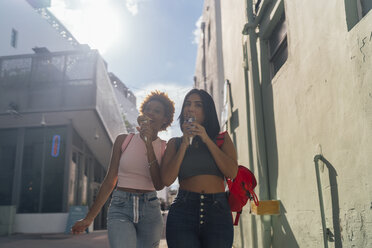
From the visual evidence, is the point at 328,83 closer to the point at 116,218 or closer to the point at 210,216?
the point at 210,216

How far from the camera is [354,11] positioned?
2.48 m

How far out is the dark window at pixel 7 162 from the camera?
14477mm

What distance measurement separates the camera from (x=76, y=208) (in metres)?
14.2

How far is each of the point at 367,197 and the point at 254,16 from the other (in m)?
4.09

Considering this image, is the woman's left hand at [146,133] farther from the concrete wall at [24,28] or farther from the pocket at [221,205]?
the concrete wall at [24,28]

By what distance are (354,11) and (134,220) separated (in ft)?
7.25

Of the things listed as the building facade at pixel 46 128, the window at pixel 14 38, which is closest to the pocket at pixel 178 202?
the building facade at pixel 46 128

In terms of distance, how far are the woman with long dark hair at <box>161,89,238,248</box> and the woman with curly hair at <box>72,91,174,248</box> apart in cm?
23

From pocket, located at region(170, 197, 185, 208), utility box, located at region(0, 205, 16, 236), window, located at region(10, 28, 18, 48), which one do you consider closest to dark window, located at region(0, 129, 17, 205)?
utility box, located at region(0, 205, 16, 236)

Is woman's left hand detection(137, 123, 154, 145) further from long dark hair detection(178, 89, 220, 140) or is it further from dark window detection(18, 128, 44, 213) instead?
dark window detection(18, 128, 44, 213)

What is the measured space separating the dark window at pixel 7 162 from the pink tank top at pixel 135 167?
13776 millimetres

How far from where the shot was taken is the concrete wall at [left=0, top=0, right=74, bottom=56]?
1673cm

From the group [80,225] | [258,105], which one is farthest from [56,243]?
[80,225]

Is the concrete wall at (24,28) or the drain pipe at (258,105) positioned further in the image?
the concrete wall at (24,28)
